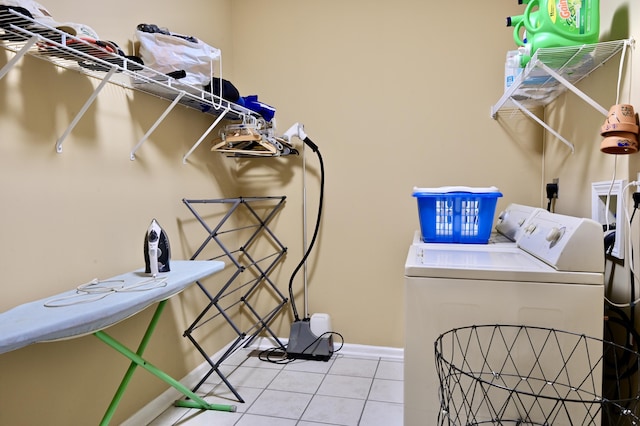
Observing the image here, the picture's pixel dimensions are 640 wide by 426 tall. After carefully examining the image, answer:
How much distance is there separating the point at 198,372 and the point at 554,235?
2052 mm

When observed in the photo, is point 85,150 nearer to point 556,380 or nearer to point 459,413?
point 459,413

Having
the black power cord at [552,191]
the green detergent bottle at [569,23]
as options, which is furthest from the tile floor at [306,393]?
the green detergent bottle at [569,23]

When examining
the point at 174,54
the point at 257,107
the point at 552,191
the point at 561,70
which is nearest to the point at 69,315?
the point at 174,54

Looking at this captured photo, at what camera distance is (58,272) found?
1.57m

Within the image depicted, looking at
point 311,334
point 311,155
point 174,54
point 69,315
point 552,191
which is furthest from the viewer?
point 311,155

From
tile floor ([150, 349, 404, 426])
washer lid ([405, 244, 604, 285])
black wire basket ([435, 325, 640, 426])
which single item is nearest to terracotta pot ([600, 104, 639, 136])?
washer lid ([405, 244, 604, 285])

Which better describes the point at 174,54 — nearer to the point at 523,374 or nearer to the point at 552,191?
the point at 523,374

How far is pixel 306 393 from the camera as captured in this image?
231 centimetres

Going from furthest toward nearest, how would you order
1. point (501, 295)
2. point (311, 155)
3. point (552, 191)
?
1. point (311, 155)
2. point (552, 191)
3. point (501, 295)

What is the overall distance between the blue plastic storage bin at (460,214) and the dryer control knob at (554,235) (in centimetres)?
52

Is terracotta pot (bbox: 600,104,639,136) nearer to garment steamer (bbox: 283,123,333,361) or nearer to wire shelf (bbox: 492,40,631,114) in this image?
wire shelf (bbox: 492,40,631,114)

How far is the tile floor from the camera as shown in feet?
6.72

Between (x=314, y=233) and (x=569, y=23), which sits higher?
(x=569, y=23)

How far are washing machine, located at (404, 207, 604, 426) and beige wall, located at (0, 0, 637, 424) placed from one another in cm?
49
